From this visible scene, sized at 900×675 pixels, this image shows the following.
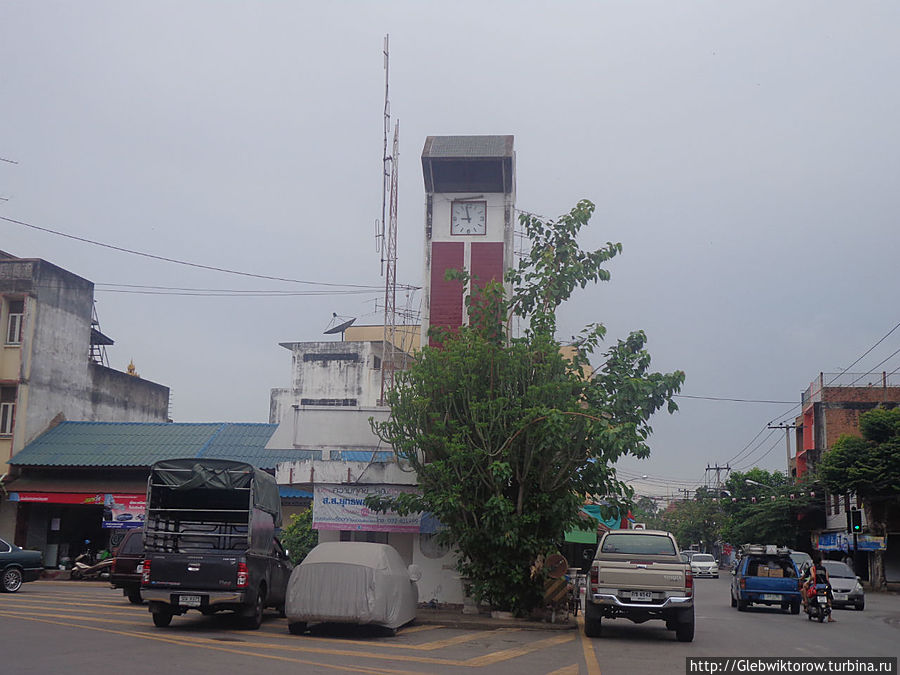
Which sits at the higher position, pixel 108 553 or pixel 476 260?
pixel 476 260

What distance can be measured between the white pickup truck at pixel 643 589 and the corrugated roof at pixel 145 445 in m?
19.1

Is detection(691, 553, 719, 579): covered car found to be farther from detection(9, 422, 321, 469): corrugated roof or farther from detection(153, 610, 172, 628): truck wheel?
detection(153, 610, 172, 628): truck wheel

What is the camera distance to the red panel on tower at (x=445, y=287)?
23359 millimetres

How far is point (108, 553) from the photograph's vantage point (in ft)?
108

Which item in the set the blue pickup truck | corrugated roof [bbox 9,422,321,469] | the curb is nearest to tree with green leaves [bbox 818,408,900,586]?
the blue pickup truck

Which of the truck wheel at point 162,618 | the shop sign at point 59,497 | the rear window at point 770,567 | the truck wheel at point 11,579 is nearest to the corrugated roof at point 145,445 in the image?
the shop sign at point 59,497

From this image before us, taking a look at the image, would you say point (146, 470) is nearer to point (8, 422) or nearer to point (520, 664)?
point (8, 422)

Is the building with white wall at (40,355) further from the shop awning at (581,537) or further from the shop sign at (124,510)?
the shop awning at (581,537)

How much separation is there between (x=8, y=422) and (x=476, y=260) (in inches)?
889

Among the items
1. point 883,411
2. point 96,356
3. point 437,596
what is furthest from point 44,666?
point 883,411

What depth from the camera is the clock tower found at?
77.1 ft

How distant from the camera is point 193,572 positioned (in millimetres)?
15391

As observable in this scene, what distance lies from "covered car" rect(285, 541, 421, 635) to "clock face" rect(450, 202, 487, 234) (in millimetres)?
10698

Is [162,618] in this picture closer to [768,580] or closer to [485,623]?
[485,623]
